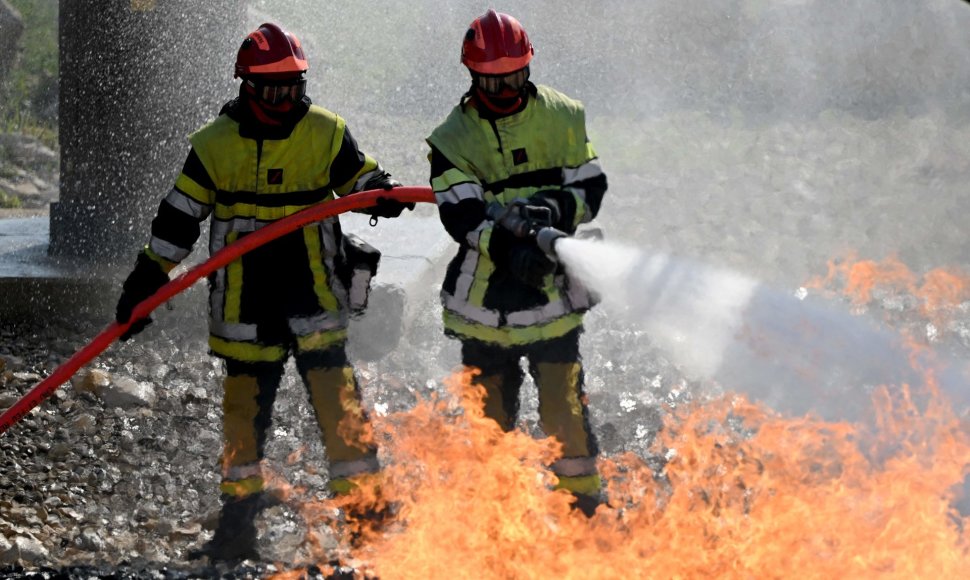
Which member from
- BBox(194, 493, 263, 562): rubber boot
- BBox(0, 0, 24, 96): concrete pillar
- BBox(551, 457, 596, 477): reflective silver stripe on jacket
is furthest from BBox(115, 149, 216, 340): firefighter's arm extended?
BBox(0, 0, 24, 96): concrete pillar

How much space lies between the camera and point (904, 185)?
9664 mm

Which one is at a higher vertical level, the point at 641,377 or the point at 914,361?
the point at 914,361

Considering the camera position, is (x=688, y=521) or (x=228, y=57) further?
(x=228, y=57)

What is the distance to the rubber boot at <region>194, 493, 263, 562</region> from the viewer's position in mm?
4645

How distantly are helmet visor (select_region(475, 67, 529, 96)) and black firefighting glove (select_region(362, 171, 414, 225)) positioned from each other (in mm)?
591

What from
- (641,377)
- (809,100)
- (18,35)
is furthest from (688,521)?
(18,35)

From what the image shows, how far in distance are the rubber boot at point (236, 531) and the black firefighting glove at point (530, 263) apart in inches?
65.0

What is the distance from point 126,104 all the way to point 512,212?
4.65 m

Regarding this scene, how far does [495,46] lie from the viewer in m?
4.21

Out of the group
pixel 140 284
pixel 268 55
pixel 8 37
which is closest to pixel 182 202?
pixel 140 284

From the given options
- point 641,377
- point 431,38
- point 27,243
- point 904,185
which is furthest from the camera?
point 431,38

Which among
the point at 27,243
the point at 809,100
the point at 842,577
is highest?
the point at 809,100

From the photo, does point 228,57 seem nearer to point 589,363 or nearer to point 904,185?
point 589,363

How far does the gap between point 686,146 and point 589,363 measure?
14.8ft
